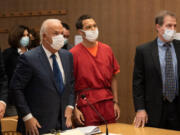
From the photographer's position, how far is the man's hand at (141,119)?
281 centimetres

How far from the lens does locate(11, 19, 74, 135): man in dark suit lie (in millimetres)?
2611

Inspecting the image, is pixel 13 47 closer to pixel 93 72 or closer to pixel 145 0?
pixel 93 72

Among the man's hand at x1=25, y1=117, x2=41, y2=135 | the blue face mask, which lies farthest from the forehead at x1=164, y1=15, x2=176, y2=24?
the blue face mask

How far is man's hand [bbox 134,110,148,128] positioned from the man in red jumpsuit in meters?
0.40

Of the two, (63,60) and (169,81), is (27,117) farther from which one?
(169,81)

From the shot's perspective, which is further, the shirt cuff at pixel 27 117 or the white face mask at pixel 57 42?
the white face mask at pixel 57 42

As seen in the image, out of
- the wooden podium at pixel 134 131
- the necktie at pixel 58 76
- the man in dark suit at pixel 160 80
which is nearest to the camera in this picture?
the wooden podium at pixel 134 131

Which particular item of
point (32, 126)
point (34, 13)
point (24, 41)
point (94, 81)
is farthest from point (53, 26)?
point (34, 13)

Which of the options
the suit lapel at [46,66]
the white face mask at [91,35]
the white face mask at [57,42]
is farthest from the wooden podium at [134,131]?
the white face mask at [91,35]

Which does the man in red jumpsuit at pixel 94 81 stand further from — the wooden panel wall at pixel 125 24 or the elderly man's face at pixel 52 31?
the wooden panel wall at pixel 125 24

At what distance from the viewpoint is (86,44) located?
136 inches

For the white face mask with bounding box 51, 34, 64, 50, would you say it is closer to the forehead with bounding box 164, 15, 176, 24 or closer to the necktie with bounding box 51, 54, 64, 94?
the necktie with bounding box 51, 54, 64, 94

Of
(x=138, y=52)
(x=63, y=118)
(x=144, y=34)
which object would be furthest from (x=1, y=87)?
(x=144, y=34)

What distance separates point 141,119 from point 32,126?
100cm
